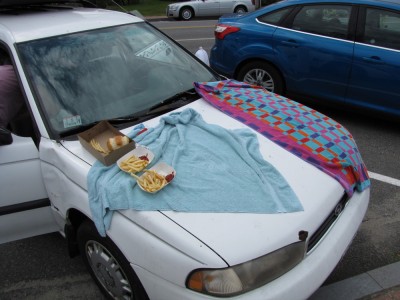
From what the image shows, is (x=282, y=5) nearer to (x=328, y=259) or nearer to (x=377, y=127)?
(x=377, y=127)

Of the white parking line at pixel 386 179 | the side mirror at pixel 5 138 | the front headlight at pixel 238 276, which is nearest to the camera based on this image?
the front headlight at pixel 238 276

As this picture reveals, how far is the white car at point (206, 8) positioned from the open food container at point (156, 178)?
15.5 metres

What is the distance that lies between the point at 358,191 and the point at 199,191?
43.9 inches

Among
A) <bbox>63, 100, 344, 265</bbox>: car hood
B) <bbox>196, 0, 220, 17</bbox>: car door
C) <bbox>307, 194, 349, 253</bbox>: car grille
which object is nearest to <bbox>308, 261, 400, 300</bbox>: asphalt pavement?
<bbox>307, 194, 349, 253</bbox>: car grille

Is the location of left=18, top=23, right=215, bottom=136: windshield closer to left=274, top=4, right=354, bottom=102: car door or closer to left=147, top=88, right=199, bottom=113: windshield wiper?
left=147, top=88, right=199, bottom=113: windshield wiper

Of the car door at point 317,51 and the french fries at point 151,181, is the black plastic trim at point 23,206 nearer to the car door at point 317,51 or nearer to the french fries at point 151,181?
the french fries at point 151,181

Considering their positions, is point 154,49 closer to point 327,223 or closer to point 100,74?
point 100,74

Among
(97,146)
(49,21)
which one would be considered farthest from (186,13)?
(97,146)

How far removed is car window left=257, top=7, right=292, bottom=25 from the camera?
529cm

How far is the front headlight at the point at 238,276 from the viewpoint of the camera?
6.14 feet

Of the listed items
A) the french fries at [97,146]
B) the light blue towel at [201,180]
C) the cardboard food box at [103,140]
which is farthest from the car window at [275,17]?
the french fries at [97,146]

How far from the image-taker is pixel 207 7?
1662 cm

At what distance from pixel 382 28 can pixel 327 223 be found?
127 inches

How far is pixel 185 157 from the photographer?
2402 mm
